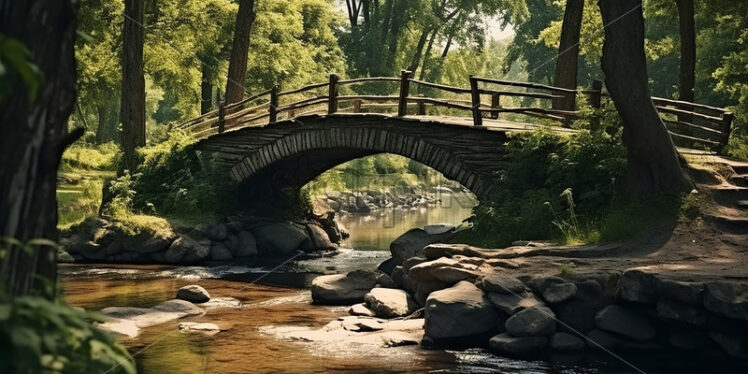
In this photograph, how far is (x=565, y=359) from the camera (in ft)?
36.6

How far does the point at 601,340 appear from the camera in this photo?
38.3 ft

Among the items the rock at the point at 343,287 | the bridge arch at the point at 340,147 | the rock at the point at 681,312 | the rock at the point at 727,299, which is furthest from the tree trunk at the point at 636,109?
the rock at the point at 343,287

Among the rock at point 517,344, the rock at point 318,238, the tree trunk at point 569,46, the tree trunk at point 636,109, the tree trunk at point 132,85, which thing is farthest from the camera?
the rock at point 318,238

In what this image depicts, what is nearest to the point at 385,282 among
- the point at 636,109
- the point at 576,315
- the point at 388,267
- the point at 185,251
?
the point at 388,267

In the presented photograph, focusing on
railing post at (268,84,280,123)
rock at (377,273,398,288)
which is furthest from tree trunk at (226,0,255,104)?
rock at (377,273,398,288)

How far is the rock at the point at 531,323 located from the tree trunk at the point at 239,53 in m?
16.2

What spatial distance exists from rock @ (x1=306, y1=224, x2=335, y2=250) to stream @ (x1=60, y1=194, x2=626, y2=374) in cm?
140

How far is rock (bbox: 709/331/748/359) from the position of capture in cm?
1084

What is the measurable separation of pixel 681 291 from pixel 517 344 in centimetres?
201

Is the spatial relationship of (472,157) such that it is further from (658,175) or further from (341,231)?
(341,231)

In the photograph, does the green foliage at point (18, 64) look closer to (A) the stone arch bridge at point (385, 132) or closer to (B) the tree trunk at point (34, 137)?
(B) the tree trunk at point (34, 137)

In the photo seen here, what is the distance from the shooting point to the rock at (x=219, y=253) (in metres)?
22.2

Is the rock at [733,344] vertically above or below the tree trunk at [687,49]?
below

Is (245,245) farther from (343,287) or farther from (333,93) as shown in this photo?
(343,287)
